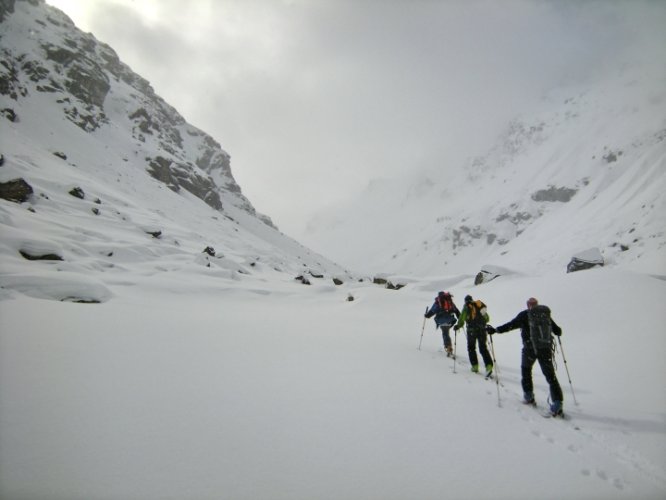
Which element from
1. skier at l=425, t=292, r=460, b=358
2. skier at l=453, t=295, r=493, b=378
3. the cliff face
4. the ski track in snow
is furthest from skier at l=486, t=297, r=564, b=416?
the cliff face

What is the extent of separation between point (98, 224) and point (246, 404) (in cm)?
2421

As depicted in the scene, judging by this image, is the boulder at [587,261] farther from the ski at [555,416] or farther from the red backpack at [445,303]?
the ski at [555,416]

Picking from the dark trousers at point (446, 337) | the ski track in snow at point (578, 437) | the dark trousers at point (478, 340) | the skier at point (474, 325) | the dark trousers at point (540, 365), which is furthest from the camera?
the dark trousers at point (446, 337)

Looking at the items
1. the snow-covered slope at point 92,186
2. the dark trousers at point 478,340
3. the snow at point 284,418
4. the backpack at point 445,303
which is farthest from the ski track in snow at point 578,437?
the snow-covered slope at point 92,186

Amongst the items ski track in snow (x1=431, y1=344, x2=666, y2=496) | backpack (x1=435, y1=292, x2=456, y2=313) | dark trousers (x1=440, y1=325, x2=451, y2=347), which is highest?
backpack (x1=435, y1=292, x2=456, y2=313)

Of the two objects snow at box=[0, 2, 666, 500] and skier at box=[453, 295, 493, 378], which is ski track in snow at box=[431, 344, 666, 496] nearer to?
snow at box=[0, 2, 666, 500]

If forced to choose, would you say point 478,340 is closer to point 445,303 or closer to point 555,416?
point 445,303

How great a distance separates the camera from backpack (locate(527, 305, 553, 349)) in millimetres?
6227

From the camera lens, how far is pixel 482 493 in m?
3.23

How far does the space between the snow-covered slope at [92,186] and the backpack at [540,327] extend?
11.7 meters

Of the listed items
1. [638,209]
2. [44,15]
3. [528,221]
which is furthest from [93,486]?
[528,221]

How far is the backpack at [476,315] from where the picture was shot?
27.5 feet

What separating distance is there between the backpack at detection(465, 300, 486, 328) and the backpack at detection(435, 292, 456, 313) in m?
1.39

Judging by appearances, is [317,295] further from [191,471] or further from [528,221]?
[528,221]
